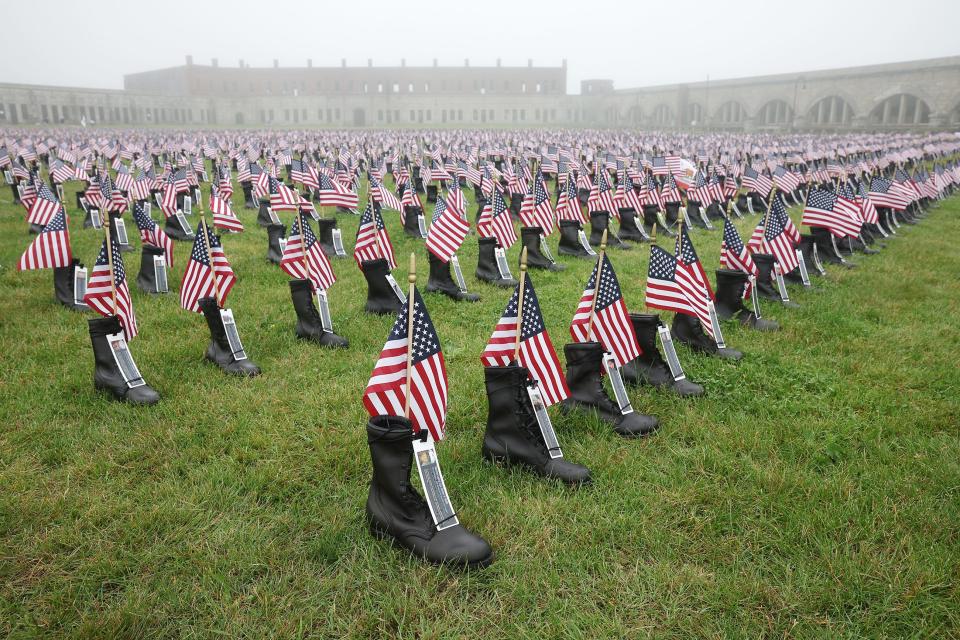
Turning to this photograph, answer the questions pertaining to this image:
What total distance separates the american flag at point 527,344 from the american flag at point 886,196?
10.7m

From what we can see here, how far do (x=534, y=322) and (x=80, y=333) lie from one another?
4.80m

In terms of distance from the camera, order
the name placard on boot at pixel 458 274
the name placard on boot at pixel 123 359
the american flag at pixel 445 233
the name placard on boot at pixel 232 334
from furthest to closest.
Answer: the name placard on boot at pixel 458 274
the american flag at pixel 445 233
the name placard on boot at pixel 232 334
the name placard on boot at pixel 123 359

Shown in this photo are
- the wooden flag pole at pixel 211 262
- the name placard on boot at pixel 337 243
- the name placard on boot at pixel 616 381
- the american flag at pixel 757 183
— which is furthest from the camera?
the american flag at pixel 757 183

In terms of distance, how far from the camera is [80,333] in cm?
571

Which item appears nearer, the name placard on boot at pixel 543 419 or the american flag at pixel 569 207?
the name placard on boot at pixel 543 419

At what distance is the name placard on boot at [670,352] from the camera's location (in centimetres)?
431

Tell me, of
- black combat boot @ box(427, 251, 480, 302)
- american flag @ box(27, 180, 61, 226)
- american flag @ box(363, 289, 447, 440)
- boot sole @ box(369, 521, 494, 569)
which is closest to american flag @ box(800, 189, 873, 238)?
black combat boot @ box(427, 251, 480, 302)

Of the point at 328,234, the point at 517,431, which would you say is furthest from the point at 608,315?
the point at 328,234

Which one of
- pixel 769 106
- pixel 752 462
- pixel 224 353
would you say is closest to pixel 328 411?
pixel 224 353

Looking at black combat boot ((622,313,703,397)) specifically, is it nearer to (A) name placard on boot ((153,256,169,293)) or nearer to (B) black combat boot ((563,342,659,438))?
(B) black combat boot ((563,342,659,438))

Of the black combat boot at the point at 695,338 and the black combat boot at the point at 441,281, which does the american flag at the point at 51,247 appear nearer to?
the black combat boot at the point at 441,281

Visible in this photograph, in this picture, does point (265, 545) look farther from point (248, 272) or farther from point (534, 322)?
point (248, 272)

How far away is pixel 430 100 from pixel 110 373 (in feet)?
302

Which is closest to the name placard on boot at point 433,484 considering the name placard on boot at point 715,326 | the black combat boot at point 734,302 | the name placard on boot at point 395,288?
the name placard on boot at point 715,326
